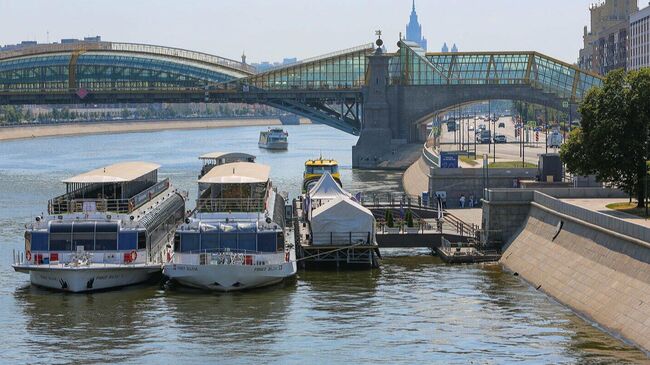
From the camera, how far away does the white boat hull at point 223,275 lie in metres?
63.2

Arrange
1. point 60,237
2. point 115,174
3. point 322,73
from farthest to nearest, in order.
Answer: point 322,73
point 115,174
point 60,237

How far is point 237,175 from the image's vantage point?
73.3 m

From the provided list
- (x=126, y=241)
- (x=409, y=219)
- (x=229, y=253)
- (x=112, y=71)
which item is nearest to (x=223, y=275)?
(x=229, y=253)

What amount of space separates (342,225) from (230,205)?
695 centimetres

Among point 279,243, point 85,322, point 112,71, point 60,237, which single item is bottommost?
point 85,322

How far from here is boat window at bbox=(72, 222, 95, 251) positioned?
6388cm

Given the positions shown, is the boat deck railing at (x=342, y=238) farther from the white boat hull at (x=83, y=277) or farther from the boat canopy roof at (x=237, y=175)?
the white boat hull at (x=83, y=277)

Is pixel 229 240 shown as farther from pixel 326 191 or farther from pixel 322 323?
pixel 326 191

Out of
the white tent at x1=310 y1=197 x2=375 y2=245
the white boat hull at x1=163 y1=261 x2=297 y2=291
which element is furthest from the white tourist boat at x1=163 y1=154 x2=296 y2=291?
the white tent at x1=310 y1=197 x2=375 y2=245

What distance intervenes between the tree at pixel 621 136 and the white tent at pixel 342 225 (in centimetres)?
1156

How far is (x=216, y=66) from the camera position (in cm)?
17962

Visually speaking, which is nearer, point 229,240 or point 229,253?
point 229,253

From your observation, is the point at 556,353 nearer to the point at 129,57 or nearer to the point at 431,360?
the point at 431,360

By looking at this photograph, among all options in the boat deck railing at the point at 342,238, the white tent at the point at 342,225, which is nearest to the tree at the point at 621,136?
the white tent at the point at 342,225
